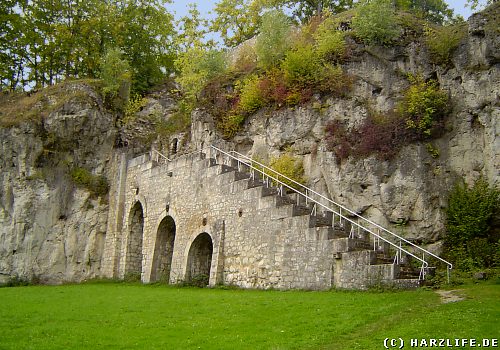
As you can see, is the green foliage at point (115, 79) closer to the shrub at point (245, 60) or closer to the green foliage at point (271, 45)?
the shrub at point (245, 60)

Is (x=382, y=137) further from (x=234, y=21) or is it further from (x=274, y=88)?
(x=234, y=21)

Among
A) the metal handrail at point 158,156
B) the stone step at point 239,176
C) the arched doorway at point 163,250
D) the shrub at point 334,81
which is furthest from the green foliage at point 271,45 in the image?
the arched doorway at point 163,250

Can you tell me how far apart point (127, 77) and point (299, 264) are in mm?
17399

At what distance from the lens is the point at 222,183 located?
22.2 meters

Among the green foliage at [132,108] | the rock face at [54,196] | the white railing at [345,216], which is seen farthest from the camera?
the green foliage at [132,108]

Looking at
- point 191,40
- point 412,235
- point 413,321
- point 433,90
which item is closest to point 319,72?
point 433,90

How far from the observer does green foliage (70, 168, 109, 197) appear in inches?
1113

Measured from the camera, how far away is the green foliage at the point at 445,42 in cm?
2161

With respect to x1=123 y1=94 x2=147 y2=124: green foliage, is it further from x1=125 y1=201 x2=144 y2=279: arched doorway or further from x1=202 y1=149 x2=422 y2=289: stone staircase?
x1=202 y1=149 x2=422 y2=289: stone staircase

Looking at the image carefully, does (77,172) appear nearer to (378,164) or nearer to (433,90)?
(378,164)

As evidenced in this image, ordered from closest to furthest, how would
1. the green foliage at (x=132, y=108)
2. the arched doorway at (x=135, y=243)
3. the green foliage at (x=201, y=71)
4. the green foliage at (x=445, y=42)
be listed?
1. the green foliage at (x=445, y=42)
2. the arched doorway at (x=135, y=243)
3. the green foliage at (x=201, y=71)
4. the green foliage at (x=132, y=108)

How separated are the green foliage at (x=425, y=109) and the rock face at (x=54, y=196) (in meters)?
15.3

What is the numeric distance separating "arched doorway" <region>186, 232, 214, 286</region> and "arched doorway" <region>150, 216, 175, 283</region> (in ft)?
6.83

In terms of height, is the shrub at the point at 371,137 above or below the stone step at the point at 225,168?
above
